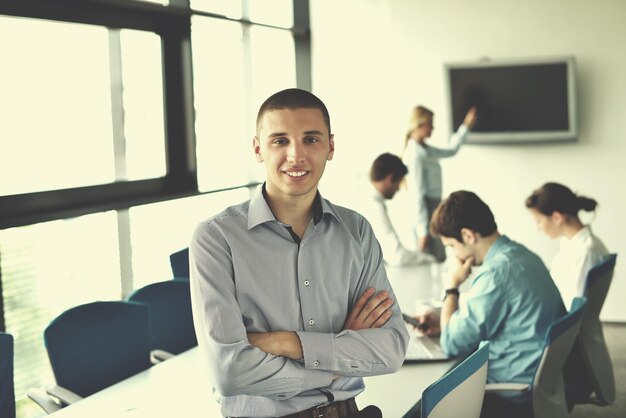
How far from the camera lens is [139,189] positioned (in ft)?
19.4

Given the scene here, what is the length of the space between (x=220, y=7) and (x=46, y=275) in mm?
2894

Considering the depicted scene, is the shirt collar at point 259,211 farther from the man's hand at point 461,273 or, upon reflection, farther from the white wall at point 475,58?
the white wall at point 475,58

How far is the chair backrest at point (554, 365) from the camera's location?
319 cm

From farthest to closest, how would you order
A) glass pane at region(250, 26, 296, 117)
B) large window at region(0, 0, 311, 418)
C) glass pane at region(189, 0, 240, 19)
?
glass pane at region(250, 26, 296, 117)
glass pane at region(189, 0, 240, 19)
large window at region(0, 0, 311, 418)

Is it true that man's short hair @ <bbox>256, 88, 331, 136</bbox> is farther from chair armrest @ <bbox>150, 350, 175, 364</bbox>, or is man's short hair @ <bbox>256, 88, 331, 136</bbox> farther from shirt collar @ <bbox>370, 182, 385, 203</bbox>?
shirt collar @ <bbox>370, 182, 385, 203</bbox>

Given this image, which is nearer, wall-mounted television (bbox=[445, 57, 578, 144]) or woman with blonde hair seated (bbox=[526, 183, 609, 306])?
woman with blonde hair seated (bbox=[526, 183, 609, 306])

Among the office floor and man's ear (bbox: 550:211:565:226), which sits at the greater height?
man's ear (bbox: 550:211:565:226)

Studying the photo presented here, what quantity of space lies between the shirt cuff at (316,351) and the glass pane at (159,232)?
12.0ft

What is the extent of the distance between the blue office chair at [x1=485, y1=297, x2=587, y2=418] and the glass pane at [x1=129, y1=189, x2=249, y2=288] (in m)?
3.04

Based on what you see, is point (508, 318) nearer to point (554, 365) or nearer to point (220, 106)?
point (554, 365)

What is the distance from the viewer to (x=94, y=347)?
358 centimetres

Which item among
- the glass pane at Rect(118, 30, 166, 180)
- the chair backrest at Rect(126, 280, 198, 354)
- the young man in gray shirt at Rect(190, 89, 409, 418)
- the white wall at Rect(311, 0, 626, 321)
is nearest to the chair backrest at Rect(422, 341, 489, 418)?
the young man in gray shirt at Rect(190, 89, 409, 418)

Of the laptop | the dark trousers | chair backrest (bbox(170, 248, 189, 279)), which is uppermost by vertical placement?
chair backrest (bbox(170, 248, 189, 279))

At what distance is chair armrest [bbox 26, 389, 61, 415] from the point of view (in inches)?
132
